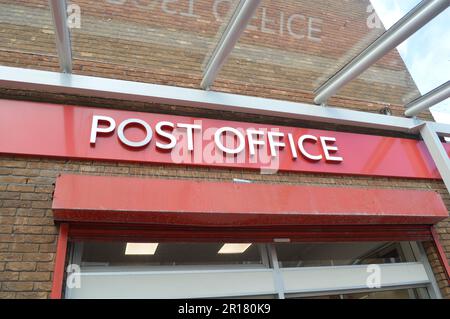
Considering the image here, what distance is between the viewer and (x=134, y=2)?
161 inches

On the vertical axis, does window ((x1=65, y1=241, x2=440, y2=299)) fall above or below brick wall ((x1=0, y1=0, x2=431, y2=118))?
below

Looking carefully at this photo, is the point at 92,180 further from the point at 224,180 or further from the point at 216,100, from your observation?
the point at 216,100

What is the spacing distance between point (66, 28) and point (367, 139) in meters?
3.71

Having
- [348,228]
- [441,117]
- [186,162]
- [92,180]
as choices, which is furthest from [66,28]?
[441,117]

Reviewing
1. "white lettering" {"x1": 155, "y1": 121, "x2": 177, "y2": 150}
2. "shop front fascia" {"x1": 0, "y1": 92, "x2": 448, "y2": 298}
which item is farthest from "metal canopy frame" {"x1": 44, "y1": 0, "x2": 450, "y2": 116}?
"white lettering" {"x1": 155, "y1": 121, "x2": 177, "y2": 150}

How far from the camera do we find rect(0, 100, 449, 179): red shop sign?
3572 millimetres

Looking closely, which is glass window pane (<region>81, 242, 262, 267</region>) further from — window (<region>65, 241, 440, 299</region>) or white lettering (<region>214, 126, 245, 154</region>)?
white lettering (<region>214, 126, 245, 154</region>)

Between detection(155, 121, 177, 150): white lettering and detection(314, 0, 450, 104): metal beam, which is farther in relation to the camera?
detection(155, 121, 177, 150): white lettering

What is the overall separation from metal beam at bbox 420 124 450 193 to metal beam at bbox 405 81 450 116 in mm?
269

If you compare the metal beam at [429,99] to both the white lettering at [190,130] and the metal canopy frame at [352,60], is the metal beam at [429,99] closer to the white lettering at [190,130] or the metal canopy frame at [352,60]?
the metal canopy frame at [352,60]

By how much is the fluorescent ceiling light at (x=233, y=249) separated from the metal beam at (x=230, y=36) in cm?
183

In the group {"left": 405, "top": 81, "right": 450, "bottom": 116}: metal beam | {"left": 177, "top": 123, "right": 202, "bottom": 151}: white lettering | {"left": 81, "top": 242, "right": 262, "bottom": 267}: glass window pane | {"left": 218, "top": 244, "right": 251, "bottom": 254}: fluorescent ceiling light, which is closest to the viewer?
{"left": 81, "top": 242, "right": 262, "bottom": 267}: glass window pane

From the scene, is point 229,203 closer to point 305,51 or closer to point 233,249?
point 233,249

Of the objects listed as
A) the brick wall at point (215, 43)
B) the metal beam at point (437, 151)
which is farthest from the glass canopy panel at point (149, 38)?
the metal beam at point (437, 151)
